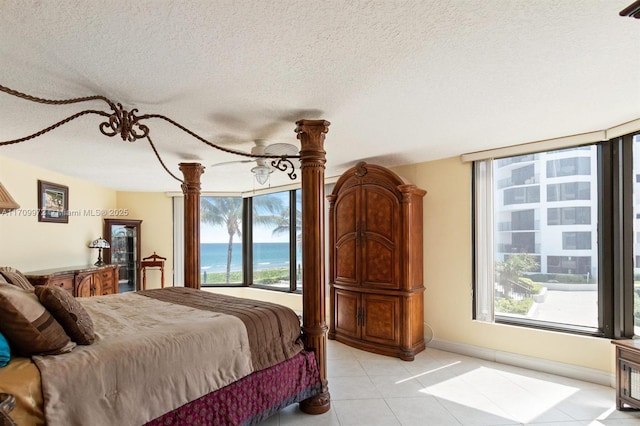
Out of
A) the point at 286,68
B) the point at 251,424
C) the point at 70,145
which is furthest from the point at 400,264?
the point at 70,145

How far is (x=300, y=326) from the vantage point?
2.75 metres

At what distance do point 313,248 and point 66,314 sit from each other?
155 cm

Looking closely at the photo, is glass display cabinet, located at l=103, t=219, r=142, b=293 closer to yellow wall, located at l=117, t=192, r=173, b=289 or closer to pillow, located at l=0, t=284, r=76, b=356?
yellow wall, located at l=117, t=192, r=173, b=289

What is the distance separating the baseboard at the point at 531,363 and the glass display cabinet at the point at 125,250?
16.3ft

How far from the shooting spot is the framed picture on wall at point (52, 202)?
434 centimetres

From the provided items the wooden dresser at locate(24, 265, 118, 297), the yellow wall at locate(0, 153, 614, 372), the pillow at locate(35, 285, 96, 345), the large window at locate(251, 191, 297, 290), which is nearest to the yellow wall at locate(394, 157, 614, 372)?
the yellow wall at locate(0, 153, 614, 372)

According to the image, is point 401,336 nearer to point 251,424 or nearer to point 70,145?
point 251,424

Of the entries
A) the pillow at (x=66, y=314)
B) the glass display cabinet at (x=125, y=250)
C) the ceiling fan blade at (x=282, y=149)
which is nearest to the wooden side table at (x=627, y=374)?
Answer: the ceiling fan blade at (x=282, y=149)

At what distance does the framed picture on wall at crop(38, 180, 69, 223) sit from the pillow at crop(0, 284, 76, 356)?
130 inches

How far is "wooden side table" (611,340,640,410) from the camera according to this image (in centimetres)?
257

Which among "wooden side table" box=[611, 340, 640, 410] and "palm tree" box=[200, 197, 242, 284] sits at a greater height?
"palm tree" box=[200, 197, 242, 284]

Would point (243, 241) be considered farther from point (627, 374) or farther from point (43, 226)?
point (627, 374)

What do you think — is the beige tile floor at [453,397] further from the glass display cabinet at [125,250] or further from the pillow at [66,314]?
the glass display cabinet at [125,250]

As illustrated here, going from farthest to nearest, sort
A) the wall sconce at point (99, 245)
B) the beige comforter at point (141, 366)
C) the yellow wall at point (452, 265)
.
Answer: the wall sconce at point (99, 245), the yellow wall at point (452, 265), the beige comforter at point (141, 366)
